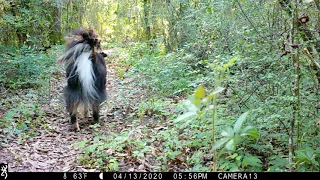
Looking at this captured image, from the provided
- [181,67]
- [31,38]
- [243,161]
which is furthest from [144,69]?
[243,161]

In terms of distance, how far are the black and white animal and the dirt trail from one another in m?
0.31

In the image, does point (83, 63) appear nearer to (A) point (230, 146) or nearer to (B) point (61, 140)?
(B) point (61, 140)

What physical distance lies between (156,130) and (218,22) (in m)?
2.18

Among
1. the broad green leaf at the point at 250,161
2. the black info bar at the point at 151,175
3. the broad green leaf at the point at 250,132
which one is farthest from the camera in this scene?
the broad green leaf at the point at 250,161

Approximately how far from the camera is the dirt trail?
14.0 ft

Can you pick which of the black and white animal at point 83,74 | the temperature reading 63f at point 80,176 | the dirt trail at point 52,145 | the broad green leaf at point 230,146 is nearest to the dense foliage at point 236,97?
the broad green leaf at point 230,146

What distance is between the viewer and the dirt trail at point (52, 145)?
4.26 meters

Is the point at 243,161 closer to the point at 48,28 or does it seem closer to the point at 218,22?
the point at 218,22

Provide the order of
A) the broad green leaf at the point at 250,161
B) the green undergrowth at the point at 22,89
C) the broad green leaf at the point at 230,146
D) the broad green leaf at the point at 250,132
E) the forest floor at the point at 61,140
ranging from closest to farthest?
the broad green leaf at the point at 230,146
the broad green leaf at the point at 250,132
the broad green leaf at the point at 250,161
the forest floor at the point at 61,140
the green undergrowth at the point at 22,89

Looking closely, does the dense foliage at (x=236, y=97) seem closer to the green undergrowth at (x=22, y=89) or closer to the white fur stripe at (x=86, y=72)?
the green undergrowth at (x=22, y=89)

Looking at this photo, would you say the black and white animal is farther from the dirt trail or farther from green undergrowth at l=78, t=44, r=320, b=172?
green undergrowth at l=78, t=44, r=320, b=172

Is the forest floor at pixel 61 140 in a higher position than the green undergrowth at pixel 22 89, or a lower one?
lower

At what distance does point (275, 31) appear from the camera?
4547 mm

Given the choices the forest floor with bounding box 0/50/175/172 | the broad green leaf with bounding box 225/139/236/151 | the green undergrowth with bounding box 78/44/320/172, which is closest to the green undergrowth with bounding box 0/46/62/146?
the forest floor with bounding box 0/50/175/172
